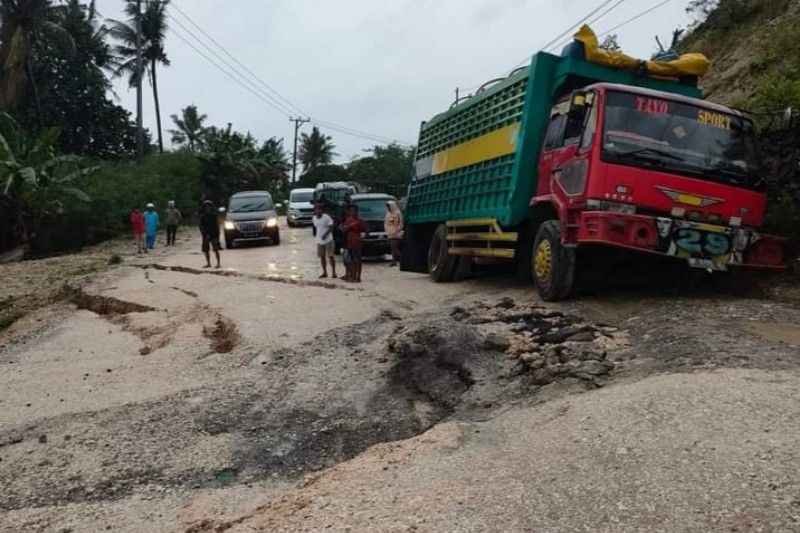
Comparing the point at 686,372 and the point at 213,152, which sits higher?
the point at 213,152

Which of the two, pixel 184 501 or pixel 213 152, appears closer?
pixel 184 501

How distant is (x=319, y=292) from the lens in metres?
11.2

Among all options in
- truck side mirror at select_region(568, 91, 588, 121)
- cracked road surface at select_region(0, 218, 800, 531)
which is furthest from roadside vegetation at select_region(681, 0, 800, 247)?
truck side mirror at select_region(568, 91, 588, 121)

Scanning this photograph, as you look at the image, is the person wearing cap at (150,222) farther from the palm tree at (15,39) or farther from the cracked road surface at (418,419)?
the palm tree at (15,39)

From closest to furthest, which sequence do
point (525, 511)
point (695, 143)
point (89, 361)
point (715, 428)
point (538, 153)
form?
point (525, 511) → point (715, 428) → point (695, 143) → point (89, 361) → point (538, 153)

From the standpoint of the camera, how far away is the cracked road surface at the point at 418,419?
339 centimetres

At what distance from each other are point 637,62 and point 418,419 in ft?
18.8

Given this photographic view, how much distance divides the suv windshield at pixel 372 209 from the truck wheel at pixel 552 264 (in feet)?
28.5

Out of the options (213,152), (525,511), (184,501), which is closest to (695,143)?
(525,511)

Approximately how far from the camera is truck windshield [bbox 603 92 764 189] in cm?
737

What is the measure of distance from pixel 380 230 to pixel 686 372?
1252 centimetres

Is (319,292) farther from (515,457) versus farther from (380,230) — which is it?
(515,457)

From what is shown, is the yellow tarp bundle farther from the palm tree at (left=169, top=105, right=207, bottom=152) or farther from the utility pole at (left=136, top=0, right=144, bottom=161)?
the palm tree at (left=169, top=105, right=207, bottom=152)

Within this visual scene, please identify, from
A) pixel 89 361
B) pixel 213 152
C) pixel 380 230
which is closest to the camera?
pixel 89 361
